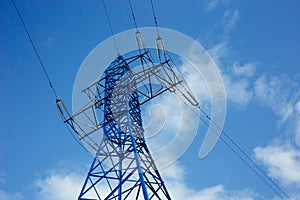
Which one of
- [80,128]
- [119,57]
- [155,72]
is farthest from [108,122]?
[119,57]

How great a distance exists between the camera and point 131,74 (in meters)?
13.1

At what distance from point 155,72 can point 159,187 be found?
5.03 meters

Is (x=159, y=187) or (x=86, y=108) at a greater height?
(x=86, y=108)

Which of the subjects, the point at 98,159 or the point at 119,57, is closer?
the point at 98,159

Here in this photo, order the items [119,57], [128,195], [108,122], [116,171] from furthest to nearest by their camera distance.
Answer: [119,57] < [108,122] < [116,171] < [128,195]

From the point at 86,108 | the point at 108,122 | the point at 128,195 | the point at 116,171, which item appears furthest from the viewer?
the point at 86,108

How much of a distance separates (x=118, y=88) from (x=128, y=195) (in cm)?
521

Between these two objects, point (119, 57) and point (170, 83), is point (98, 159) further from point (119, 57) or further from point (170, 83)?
point (119, 57)

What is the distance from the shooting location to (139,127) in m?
11.8

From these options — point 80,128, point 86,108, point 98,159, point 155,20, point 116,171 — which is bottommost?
point 116,171

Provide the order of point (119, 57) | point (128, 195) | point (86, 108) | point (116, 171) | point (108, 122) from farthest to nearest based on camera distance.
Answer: point (119, 57), point (86, 108), point (108, 122), point (116, 171), point (128, 195)

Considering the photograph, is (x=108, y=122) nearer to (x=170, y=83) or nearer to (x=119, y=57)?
(x=170, y=83)

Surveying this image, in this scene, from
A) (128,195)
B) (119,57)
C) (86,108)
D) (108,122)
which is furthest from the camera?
(119,57)

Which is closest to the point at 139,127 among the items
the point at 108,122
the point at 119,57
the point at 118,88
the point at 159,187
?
the point at 108,122
